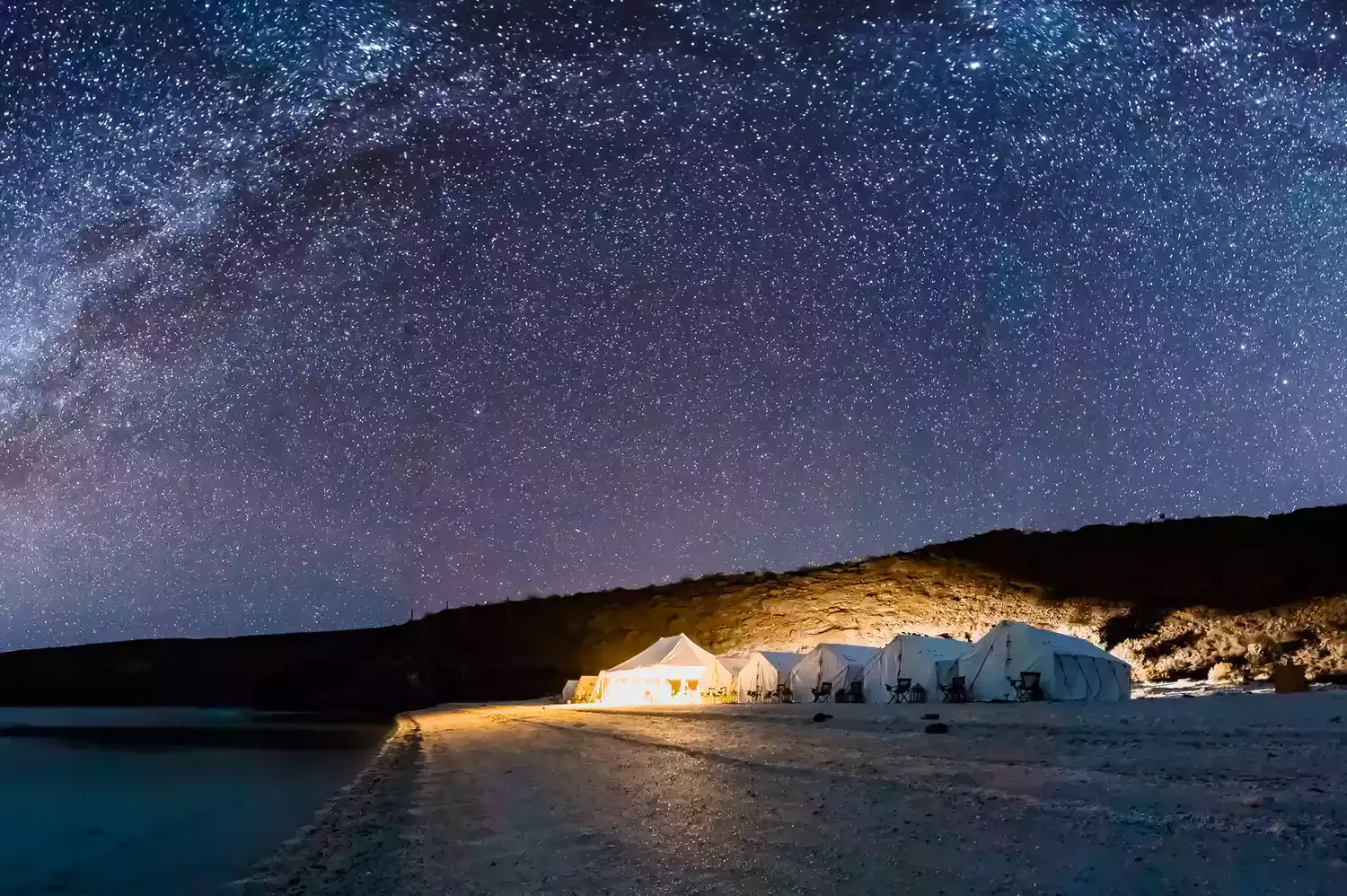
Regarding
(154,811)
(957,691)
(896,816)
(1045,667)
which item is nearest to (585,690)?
(957,691)

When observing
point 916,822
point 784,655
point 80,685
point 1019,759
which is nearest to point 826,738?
point 1019,759

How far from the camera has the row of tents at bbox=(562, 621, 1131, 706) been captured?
2759 centimetres

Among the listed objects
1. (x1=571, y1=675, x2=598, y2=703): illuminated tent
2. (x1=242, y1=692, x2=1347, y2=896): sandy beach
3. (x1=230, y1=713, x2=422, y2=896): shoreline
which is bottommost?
(x1=571, y1=675, x2=598, y2=703): illuminated tent

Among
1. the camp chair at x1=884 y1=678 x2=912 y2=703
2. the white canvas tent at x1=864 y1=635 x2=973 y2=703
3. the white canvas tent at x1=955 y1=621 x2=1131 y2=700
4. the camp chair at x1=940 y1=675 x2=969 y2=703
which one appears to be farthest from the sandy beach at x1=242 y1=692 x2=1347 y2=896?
the camp chair at x1=884 y1=678 x2=912 y2=703

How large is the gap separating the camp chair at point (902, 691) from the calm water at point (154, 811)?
18.4m

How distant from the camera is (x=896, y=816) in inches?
335

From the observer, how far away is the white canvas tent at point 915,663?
101ft

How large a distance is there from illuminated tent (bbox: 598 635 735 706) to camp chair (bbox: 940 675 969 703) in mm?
14839

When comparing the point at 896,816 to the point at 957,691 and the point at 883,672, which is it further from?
the point at 883,672

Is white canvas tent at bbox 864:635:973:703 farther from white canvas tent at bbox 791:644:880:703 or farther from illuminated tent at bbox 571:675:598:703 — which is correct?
illuminated tent at bbox 571:675:598:703

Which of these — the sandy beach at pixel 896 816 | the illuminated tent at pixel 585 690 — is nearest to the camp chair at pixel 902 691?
the sandy beach at pixel 896 816

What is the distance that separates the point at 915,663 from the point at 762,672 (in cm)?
1007

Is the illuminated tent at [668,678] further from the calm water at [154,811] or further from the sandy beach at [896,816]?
the sandy beach at [896,816]

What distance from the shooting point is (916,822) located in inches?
320
